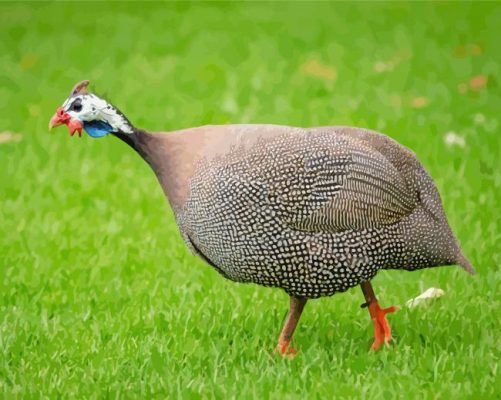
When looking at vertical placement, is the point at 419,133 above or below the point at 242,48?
below

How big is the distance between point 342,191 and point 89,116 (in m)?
0.99

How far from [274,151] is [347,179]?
291 mm

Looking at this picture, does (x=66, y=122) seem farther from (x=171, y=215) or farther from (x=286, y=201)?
(x=171, y=215)

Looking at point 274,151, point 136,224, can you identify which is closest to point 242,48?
point 136,224

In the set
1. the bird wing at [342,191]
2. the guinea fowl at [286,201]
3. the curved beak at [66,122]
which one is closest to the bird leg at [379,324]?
the guinea fowl at [286,201]

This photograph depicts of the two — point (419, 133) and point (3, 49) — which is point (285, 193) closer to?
point (419, 133)

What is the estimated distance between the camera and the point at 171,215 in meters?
5.91

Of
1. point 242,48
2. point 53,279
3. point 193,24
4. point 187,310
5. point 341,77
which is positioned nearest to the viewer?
point 187,310

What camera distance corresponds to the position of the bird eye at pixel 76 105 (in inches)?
154

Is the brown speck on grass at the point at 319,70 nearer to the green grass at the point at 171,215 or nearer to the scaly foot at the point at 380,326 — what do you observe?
the green grass at the point at 171,215

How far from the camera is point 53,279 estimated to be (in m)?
→ 4.95

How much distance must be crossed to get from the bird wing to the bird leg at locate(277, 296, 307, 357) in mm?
417

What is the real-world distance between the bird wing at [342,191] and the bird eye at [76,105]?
0.83m

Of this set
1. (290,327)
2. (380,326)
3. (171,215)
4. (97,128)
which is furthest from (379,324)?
(171,215)
